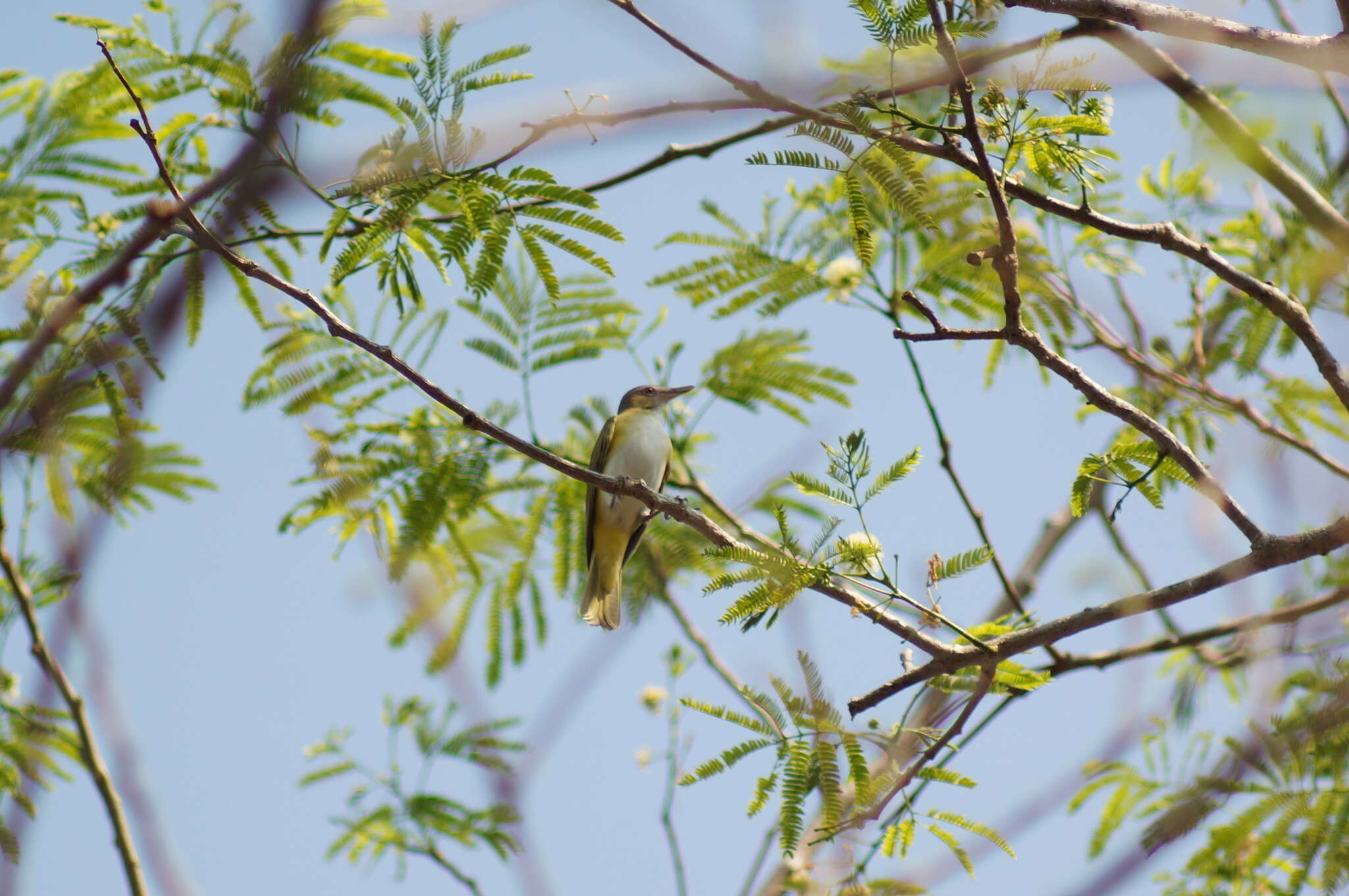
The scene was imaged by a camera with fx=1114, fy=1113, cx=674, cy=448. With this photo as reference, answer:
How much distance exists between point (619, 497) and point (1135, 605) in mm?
3550

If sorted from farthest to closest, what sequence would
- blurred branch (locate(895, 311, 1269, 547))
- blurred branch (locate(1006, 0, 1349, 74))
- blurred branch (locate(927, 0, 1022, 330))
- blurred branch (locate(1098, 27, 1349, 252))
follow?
1. blurred branch (locate(1098, 27, 1349, 252))
2. blurred branch (locate(895, 311, 1269, 547))
3. blurred branch (locate(1006, 0, 1349, 74))
4. blurred branch (locate(927, 0, 1022, 330))

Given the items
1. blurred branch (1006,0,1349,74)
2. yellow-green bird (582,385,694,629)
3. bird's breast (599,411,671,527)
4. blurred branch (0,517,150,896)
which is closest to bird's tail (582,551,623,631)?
yellow-green bird (582,385,694,629)

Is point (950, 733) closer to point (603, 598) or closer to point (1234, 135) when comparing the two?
point (1234, 135)

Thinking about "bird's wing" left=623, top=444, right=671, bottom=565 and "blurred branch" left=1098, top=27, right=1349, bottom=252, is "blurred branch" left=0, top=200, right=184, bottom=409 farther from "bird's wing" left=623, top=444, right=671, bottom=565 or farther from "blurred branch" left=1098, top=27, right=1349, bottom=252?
"bird's wing" left=623, top=444, right=671, bottom=565

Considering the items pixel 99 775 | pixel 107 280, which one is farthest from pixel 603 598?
pixel 107 280

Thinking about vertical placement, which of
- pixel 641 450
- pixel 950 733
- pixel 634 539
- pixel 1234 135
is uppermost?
pixel 641 450

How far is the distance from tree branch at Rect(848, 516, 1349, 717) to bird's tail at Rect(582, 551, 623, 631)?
11.6ft

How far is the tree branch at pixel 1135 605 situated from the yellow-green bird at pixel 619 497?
8.05 feet

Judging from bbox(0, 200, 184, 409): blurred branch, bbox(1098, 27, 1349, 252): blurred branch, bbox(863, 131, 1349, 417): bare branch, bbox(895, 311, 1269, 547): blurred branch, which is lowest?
bbox(0, 200, 184, 409): blurred branch

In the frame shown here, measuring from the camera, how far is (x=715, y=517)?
20.2 feet

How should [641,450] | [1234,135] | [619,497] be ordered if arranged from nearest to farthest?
[1234,135], [619,497], [641,450]

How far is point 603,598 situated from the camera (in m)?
6.80

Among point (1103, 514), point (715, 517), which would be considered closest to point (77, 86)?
point (715, 517)

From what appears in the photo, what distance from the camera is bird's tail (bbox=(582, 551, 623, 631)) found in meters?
6.77
